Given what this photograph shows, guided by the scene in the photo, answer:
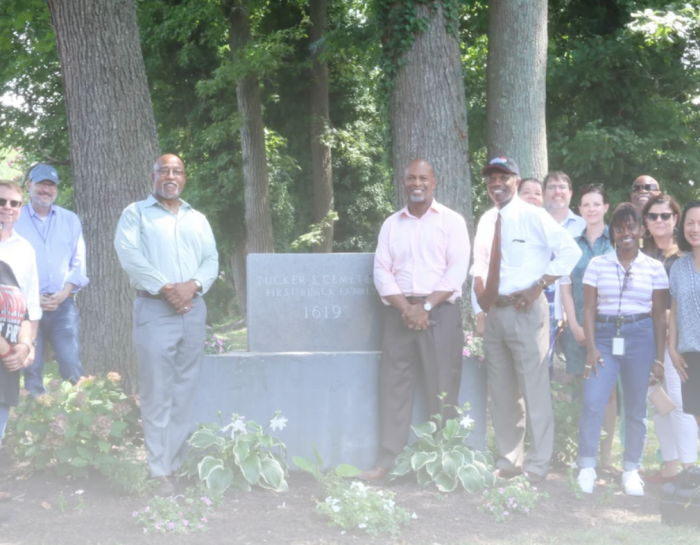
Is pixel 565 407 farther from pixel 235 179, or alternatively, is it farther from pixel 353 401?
pixel 235 179

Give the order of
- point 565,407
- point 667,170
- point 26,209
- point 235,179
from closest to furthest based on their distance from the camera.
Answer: point 565,407 < point 26,209 < point 667,170 < point 235,179

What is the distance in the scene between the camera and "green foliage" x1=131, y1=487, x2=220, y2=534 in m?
4.87

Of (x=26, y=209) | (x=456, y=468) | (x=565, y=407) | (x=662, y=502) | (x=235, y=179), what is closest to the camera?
(x=662, y=502)

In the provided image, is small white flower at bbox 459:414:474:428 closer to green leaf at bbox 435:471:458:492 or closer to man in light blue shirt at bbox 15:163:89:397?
green leaf at bbox 435:471:458:492

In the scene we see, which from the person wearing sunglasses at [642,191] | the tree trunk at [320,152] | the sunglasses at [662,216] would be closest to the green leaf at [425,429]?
the sunglasses at [662,216]

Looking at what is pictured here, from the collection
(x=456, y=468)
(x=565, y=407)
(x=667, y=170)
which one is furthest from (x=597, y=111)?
(x=456, y=468)

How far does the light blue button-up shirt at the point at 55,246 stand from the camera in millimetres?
6656

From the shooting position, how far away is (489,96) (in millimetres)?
9289

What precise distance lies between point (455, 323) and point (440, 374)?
0.37 m

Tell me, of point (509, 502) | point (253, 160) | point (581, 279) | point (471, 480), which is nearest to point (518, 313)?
point (581, 279)

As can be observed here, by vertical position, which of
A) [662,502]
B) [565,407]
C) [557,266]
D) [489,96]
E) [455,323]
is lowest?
[662,502]

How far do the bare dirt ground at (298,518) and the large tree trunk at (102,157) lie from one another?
159 cm

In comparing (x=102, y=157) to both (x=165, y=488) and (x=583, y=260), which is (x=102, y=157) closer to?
(x=165, y=488)

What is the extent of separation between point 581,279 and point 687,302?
3.57 feet
